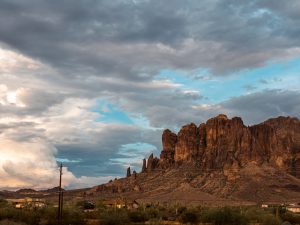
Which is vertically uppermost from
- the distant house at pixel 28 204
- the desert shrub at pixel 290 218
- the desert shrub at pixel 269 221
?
the distant house at pixel 28 204

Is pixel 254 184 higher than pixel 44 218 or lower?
higher

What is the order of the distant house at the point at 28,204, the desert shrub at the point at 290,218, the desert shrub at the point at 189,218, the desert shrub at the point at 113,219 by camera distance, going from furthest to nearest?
the distant house at the point at 28,204 < the desert shrub at the point at 290,218 < the desert shrub at the point at 189,218 < the desert shrub at the point at 113,219

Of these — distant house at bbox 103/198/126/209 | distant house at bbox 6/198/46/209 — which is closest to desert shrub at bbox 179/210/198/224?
distant house at bbox 6/198/46/209

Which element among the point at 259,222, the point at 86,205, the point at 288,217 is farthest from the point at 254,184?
the point at 259,222

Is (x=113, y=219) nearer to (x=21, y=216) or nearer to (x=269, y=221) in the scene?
(x=21, y=216)

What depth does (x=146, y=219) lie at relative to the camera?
248ft

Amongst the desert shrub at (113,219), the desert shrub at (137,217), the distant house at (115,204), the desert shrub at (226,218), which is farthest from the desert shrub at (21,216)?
the distant house at (115,204)

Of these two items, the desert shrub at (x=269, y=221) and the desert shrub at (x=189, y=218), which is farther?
the desert shrub at (x=189, y=218)

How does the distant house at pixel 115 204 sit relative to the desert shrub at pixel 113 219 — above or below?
above

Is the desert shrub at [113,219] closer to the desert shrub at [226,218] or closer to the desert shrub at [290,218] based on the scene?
the desert shrub at [226,218]

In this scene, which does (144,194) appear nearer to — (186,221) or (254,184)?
(254,184)

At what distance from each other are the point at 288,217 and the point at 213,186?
4678 inches

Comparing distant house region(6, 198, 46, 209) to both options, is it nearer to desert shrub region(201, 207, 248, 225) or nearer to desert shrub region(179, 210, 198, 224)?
desert shrub region(179, 210, 198, 224)

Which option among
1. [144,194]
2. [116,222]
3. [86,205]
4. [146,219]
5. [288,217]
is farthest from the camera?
[144,194]
